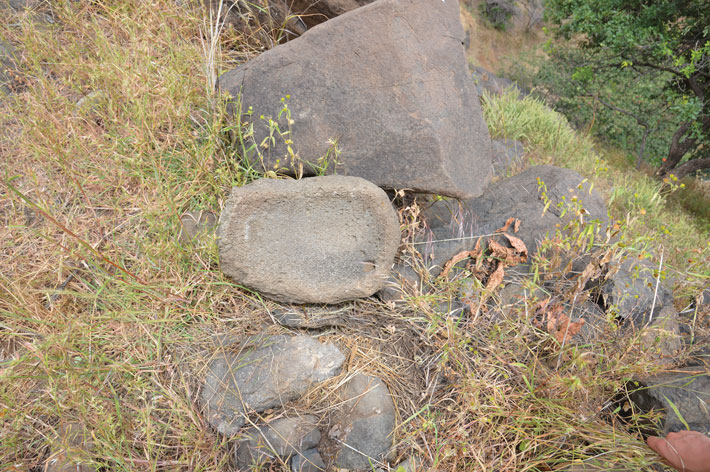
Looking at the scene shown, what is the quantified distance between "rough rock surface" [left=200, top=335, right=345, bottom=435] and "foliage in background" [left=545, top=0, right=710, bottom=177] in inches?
197

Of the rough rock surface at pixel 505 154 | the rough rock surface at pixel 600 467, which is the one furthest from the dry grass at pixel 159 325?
the rough rock surface at pixel 505 154

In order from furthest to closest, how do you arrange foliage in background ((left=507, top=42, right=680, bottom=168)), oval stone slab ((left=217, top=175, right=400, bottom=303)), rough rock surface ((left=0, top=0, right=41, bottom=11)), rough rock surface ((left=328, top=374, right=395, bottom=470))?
foliage in background ((left=507, top=42, right=680, bottom=168)), rough rock surface ((left=0, top=0, right=41, bottom=11)), oval stone slab ((left=217, top=175, right=400, bottom=303)), rough rock surface ((left=328, top=374, right=395, bottom=470))

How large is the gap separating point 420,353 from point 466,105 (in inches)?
50.7

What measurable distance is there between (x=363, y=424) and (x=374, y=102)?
1.44 meters

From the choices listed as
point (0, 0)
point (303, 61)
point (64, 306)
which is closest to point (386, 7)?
point (303, 61)

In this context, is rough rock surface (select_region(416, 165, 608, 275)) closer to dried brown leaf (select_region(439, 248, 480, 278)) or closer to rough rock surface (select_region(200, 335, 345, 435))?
dried brown leaf (select_region(439, 248, 480, 278))

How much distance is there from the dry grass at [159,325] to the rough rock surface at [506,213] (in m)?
0.25

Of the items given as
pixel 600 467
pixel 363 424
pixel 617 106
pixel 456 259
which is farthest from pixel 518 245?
pixel 617 106

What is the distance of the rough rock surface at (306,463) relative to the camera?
5.20 feet

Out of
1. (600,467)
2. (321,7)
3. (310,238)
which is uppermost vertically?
(321,7)

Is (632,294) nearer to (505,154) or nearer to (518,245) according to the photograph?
(518,245)

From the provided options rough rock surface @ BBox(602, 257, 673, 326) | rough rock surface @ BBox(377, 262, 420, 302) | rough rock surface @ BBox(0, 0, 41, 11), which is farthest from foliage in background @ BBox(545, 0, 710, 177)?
rough rock surface @ BBox(0, 0, 41, 11)

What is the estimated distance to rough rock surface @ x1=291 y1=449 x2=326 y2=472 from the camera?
158 cm

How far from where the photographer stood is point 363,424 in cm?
169
